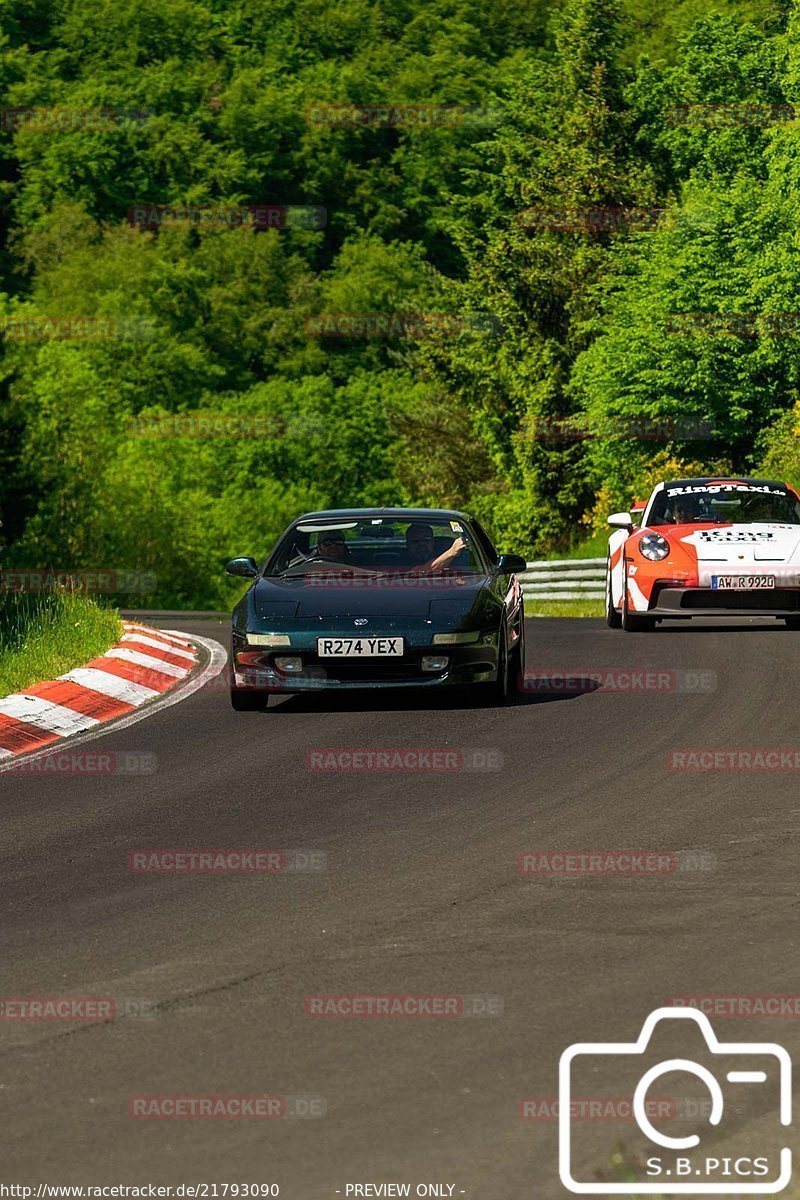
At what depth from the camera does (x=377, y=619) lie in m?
14.2

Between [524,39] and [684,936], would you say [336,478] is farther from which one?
[684,936]

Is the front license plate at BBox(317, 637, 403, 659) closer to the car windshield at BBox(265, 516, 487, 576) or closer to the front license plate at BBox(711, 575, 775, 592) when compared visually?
the car windshield at BBox(265, 516, 487, 576)

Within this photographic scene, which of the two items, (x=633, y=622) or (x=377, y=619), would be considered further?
(x=633, y=622)

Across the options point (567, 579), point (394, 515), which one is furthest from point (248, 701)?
point (567, 579)

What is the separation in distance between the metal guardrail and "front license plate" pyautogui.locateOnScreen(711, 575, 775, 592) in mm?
12178

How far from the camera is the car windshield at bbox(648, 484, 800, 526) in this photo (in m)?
21.4

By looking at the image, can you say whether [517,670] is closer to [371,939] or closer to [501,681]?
[501,681]

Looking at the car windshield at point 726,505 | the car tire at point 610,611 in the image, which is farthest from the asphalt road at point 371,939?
the car tire at point 610,611

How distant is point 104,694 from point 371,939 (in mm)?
8530

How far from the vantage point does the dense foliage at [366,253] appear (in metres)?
61.3

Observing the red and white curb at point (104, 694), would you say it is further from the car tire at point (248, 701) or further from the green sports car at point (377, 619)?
the green sports car at point (377, 619)

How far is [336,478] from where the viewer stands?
98.8m

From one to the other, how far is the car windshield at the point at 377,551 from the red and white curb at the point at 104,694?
1.38 metres

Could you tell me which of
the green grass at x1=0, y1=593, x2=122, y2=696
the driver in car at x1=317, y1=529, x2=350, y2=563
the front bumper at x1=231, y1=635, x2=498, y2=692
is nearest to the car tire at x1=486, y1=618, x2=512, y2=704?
the front bumper at x1=231, y1=635, x2=498, y2=692
